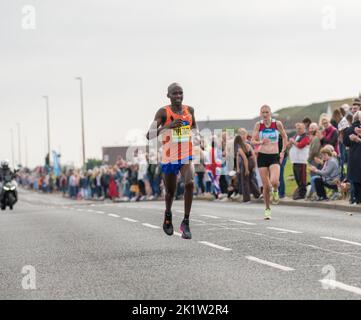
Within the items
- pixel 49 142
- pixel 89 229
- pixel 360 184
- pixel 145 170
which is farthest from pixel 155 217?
pixel 49 142

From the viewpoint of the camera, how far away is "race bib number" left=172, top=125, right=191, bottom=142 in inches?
441

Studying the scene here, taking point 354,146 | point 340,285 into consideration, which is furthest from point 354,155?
point 340,285

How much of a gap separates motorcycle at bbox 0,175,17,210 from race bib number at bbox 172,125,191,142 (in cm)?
1853

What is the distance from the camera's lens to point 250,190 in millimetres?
24969

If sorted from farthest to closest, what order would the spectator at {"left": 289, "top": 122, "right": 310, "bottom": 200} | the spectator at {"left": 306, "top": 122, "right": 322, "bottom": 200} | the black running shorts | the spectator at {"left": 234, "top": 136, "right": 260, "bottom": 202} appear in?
the spectator at {"left": 234, "top": 136, "right": 260, "bottom": 202} → the spectator at {"left": 289, "top": 122, "right": 310, "bottom": 200} → the spectator at {"left": 306, "top": 122, "right": 322, "bottom": 200} → the black running shorts

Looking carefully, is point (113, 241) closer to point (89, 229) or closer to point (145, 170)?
point (89, 229)

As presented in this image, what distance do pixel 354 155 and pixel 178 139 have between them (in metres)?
7.79

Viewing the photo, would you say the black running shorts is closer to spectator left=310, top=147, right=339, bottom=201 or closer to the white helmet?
spectator left=310, top=147, right=339, bottom=201

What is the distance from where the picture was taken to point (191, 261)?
9.67m

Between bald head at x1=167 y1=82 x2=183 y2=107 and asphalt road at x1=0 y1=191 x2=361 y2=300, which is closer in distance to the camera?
asphalt road at x1=0 y1=191 x2=361 y2=300

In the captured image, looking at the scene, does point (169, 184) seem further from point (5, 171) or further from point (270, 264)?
point (5, 171)

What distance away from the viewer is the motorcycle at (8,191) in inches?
1137

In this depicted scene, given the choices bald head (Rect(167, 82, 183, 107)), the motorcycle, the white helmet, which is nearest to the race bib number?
bald head (Rect(167, 82, 183, 107))

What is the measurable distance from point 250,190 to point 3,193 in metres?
9.16
